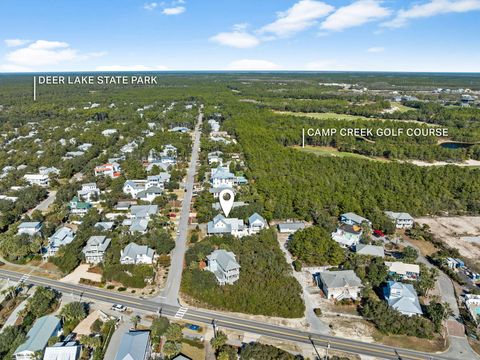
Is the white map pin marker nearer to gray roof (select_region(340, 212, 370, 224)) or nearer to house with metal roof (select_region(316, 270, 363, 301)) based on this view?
gray roof (select_region(340, 212, 370, 224))

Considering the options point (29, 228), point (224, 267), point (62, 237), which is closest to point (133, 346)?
point (224, 267)

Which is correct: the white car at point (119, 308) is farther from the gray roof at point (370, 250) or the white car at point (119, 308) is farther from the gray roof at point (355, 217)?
the gray roof at point (355, 217)

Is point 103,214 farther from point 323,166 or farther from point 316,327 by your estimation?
point 323,166

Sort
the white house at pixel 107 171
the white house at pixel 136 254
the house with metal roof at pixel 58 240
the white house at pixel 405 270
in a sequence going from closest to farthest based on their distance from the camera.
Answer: the white house at pixel 405 270
the white house at pixel 136 254
the house with metal roof at pixel 58 240
the white house at pixel 107 171

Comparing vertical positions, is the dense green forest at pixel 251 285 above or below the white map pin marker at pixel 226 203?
below

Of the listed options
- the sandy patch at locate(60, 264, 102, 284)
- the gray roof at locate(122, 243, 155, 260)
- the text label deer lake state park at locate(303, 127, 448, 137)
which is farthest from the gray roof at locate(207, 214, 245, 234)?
the text label deer lake state park at locate(303, 127, 448, 137)

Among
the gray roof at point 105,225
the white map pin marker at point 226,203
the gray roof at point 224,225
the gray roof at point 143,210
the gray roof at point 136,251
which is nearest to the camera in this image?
the gray roof at point 136,251

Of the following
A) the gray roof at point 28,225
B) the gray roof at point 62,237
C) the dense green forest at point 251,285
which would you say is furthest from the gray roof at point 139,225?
the gray roof at point 28,225
